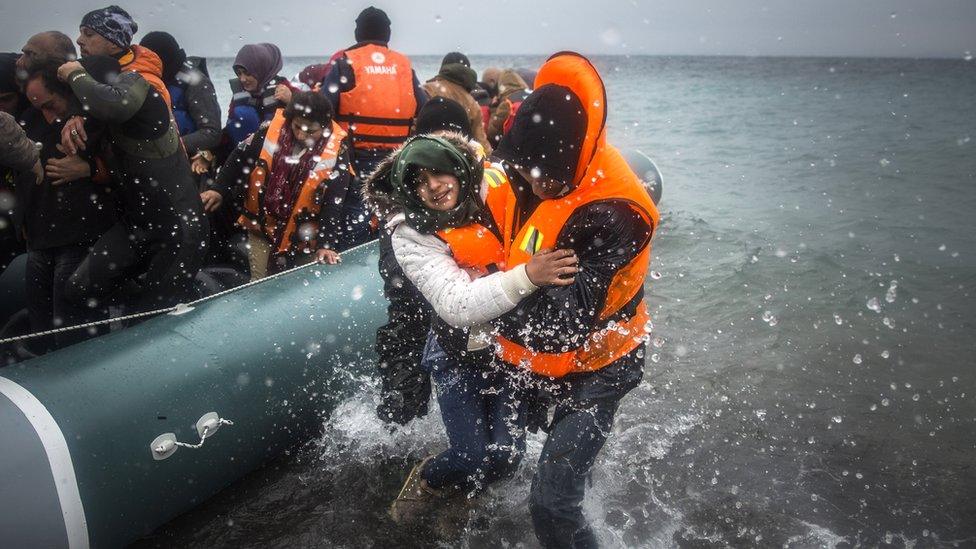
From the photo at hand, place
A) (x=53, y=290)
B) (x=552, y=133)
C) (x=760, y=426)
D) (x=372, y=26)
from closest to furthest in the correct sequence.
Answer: (x=552, y=133) → (x=53, y=290) → (x=760, y=426) → (x=372, y=26)

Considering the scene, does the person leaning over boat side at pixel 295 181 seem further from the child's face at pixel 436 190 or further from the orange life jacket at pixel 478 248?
the child's face at pixel 436 190

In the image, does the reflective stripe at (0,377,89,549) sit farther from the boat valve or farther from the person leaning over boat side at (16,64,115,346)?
the person leaning over boat side at (16,64,115,346)

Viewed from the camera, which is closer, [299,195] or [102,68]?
[102,68]

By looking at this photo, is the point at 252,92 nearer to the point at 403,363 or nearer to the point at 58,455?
the point at 403,363

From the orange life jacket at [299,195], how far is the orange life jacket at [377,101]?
2.45 ft

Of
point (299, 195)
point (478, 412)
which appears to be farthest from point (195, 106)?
point (478, 412)

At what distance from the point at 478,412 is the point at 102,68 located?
87.2 inches

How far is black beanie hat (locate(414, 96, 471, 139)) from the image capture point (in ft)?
10.7

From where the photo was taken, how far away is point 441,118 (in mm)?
3264

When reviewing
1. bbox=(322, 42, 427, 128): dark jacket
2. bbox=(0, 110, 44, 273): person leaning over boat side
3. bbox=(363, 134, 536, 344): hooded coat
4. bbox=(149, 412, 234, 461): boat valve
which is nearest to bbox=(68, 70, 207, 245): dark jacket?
bbox=(0, 110, 44, 273): person leaning over boat side

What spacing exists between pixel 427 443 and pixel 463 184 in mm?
1935

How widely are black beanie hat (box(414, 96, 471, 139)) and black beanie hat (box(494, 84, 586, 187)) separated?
4.53 feet

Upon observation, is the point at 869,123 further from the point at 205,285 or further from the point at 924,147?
the point at 205,285

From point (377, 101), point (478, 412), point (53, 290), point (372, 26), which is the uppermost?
point (372, 26)
